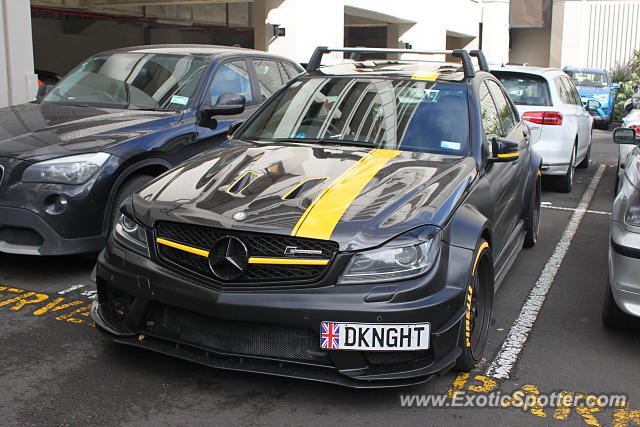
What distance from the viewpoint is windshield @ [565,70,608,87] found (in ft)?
73.4

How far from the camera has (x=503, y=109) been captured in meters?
5.60

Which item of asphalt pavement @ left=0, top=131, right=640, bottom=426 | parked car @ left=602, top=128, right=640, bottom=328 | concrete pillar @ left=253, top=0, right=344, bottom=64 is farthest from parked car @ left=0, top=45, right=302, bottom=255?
concrete pillar @ left=253, top=0, right=344, bottom=64

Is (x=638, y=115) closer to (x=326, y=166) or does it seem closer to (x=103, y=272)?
(x=326, y=166)

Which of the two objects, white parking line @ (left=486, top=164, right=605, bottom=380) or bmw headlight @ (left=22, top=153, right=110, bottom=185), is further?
bmw headlight @ (left=22, top=153, right=110, bottom=185)

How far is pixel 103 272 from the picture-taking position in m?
3.68

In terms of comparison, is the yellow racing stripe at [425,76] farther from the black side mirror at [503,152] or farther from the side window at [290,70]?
the side window at [290,70]

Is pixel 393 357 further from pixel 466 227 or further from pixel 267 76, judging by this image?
pixel 267 76

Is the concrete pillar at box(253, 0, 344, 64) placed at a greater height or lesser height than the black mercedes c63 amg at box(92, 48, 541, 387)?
greater

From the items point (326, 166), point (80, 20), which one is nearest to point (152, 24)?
point (80, 20)

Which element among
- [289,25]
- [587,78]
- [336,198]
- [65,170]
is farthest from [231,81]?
[587,78]

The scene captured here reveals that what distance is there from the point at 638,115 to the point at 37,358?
7.95m

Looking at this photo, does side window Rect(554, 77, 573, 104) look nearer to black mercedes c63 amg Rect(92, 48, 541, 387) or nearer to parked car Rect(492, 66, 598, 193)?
parked car Rect(492, 66, 598, 193)

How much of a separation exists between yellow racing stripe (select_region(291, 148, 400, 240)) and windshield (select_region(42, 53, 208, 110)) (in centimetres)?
241

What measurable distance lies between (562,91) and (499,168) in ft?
17.2
